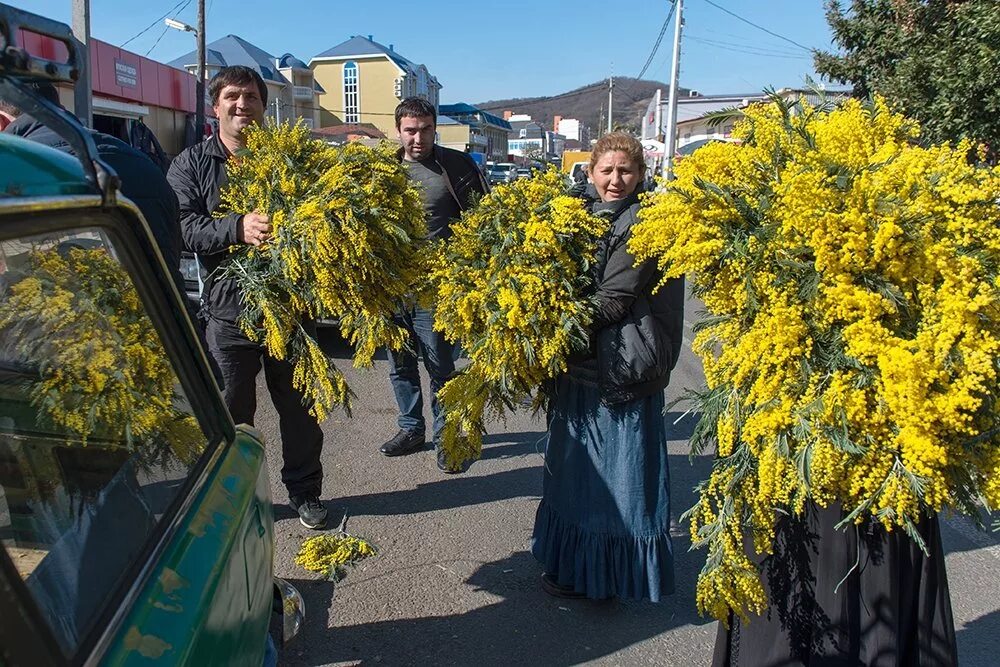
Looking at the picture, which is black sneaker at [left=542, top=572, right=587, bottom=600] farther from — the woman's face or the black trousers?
the woman's face

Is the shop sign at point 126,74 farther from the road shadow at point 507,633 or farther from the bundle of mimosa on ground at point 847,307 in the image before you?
the bundle of mimosa on ground at point 847,307

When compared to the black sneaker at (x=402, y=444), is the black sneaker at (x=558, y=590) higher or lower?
lower

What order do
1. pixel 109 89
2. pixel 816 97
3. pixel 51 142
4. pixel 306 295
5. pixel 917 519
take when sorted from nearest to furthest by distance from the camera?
pixel 917 519, pixel 816 97, pixel 51 142, pixel 306 295, pixel 109 89

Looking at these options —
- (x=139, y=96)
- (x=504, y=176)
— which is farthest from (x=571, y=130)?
(x=504, y=176)

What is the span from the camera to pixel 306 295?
288 centimetres

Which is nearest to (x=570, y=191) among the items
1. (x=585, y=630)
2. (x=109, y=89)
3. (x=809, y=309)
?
(x=809, y=309)

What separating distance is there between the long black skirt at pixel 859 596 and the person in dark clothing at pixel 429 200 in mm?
2428

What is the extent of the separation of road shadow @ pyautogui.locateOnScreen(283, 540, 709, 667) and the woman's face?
1.77 m

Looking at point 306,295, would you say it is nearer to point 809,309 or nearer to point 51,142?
point 51,142

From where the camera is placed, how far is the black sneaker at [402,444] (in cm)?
479

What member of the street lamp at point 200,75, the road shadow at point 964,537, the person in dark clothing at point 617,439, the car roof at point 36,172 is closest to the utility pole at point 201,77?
the street lamp at point 200,75

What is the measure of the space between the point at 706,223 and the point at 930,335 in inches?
24.3

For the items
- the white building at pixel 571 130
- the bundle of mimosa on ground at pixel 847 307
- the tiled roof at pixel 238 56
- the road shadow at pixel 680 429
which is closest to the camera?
the bundle of mimosa on ground at pixel 847 307

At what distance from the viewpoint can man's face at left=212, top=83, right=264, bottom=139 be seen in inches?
130
